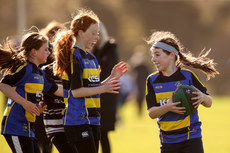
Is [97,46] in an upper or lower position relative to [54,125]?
upper

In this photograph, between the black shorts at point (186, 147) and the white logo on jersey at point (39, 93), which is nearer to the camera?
the black shorts at point (186, 147)

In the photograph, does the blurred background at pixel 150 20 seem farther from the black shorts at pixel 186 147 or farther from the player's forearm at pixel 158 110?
the black shorts at pixel 186 147

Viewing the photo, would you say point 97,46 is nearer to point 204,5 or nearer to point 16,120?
point 16,120

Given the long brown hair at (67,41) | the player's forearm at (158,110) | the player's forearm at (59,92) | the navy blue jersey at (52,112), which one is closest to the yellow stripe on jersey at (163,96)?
the player's forearm at (158,110)

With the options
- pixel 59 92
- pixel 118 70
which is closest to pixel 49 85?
pixel 59 92

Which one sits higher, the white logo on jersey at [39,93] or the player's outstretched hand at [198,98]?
the white logo on jersey at [39,93]

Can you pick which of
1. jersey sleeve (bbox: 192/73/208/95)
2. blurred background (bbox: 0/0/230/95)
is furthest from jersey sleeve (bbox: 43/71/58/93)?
blurred background (bbox: 0/0/230/95)

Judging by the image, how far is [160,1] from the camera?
157 ft

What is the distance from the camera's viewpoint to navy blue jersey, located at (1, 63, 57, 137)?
18.3 feet

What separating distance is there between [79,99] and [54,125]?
0.92 meters

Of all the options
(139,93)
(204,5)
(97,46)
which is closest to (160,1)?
(204,5)

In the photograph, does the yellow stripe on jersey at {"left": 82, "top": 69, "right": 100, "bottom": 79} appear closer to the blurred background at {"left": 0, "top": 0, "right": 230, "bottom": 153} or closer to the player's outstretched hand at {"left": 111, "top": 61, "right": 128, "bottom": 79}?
the player's outstretched hand at {"left": 111, "top": 61, "right": 128, "bottom": 79}

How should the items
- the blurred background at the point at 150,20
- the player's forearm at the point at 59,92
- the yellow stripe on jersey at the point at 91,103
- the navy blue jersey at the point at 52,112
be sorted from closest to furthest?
1. the yellow stripe on jersey at the point at 91,103
2. the player's forearm at the point at 59,92
3. the navy blue jersey at the point at 52,112
4. the blurred background at the point at 150,20

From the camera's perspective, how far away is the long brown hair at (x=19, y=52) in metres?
5.82
